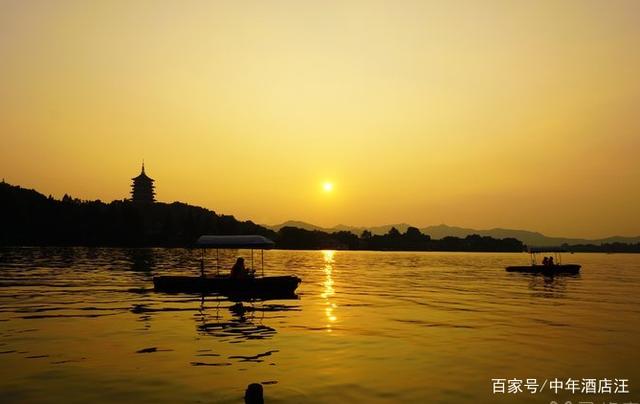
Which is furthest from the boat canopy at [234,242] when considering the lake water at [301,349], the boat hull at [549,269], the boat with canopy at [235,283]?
the boat hull at [549,269]

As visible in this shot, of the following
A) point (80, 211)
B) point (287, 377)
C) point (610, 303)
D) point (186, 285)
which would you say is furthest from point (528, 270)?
point (80, 211)

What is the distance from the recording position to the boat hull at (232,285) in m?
37.8

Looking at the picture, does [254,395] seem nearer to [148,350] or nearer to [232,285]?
[148,350]

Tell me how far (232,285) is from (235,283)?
10.3 inches

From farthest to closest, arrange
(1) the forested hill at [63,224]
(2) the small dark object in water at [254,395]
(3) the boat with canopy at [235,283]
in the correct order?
(1) the forested hill at [63,224], (3) the boat with canopy at [235,283], (2) the small dark object in water at [254,395]

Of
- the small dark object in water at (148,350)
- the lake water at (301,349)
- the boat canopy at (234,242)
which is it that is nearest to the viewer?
the lake water at (301,349)

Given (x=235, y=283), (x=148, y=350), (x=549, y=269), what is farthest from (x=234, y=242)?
(x=549, y=269)

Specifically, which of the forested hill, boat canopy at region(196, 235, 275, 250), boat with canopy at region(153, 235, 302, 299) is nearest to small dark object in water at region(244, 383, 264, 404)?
boat with canopy at region(153, 235, 302, 299)

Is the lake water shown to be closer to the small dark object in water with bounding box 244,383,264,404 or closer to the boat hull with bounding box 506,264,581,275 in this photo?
the small dark object in water with bounding box 244,383,264,404

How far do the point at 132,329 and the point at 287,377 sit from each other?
36.4ft

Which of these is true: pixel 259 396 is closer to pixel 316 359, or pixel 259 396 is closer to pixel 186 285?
pixel 316 359

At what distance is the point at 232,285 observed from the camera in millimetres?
37656

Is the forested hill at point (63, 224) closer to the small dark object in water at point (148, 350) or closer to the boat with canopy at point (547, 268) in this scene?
the boat with canopy at point (547, 268)

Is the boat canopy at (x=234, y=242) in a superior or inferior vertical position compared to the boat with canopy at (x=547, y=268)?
superior
